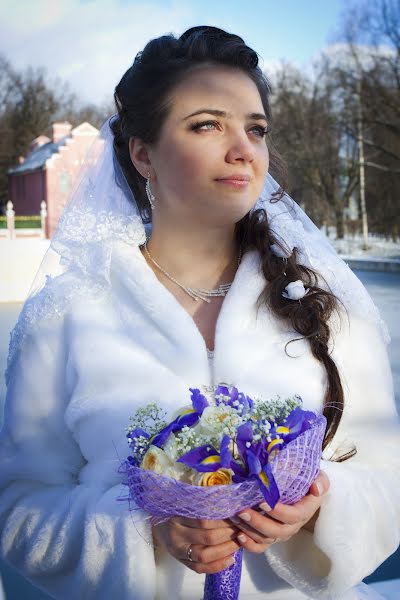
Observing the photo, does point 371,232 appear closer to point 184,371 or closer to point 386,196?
point 386,196

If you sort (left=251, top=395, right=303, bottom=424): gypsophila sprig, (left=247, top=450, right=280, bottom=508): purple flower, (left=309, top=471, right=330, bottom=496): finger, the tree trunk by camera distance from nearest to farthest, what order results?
1. (left=247, top=450, right=280, bottom=508): purple flower
2. (left=251, top=395, right=303, bottom=424): gypsophila sprig
3. (left=309, top=471, right=330, bottom=496): finger
4. the tree trunk

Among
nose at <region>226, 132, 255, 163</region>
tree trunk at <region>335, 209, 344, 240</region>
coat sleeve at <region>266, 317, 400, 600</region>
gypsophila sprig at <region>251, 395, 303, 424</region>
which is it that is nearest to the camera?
gypsophila sprig at <region>251, 395, 303, 424</region>

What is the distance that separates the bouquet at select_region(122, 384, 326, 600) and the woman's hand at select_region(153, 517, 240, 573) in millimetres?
40

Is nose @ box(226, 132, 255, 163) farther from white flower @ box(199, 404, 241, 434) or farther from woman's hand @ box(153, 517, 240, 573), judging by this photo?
woman's hand @ box(153, 517, 240, 573)

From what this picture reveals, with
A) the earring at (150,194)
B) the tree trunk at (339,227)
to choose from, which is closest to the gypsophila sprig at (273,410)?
the earring at (150,194)

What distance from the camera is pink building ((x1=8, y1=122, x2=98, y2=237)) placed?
1029 inches

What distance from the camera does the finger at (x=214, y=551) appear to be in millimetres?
1283

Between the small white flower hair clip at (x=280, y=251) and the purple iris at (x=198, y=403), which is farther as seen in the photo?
the small white flower hair clip at (x=280, y=251)

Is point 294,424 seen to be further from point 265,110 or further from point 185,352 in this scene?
point 265,110

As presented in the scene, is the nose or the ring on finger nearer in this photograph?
the ring on finger

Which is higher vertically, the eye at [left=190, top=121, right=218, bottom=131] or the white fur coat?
the eye at [left=190, top=121, right=218, bottom=131]

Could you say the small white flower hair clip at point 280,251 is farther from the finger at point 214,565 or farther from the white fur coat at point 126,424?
A: the finger at point 214,565

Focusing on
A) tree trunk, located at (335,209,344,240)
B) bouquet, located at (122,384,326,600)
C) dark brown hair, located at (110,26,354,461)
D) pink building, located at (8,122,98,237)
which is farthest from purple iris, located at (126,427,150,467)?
tree trunk, located at (335,209,344,240)

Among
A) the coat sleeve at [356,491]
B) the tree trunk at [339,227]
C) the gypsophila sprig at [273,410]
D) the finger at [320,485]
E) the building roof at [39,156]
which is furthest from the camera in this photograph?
the tree trunk at [339,227]
